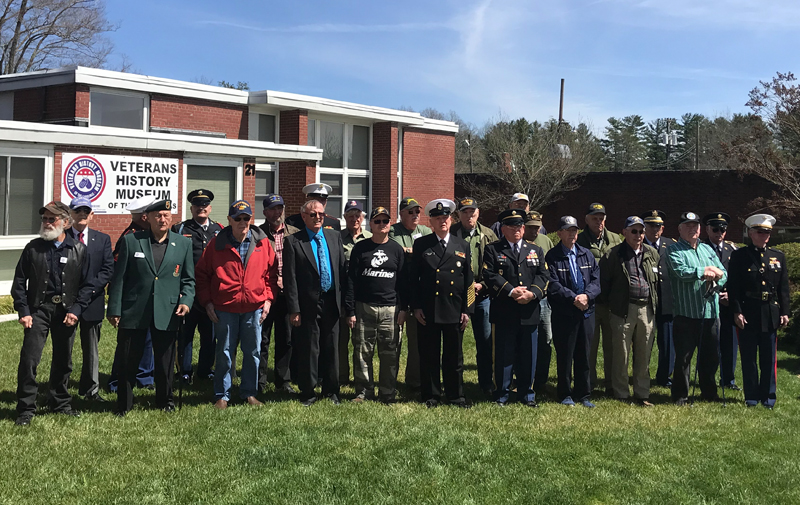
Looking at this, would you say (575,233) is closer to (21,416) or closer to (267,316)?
(267,316)

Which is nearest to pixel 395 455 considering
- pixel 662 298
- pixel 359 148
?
pixel 662 298

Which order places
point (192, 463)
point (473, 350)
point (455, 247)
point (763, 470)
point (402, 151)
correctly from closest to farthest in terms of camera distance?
point (192, 463) < point (763, 470) < point (455, 247) < point (473, 350) < point (402, 151)

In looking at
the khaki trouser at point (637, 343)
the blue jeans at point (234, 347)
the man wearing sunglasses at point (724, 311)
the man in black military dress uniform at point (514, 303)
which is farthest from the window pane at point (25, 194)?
the man wearing sunglasses at point (724, 311)

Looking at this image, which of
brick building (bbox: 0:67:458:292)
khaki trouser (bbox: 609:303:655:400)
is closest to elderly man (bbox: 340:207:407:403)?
khaki trouser (bbox: 609:303:655:400)

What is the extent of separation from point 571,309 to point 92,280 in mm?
4755

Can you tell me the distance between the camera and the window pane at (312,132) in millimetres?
23328

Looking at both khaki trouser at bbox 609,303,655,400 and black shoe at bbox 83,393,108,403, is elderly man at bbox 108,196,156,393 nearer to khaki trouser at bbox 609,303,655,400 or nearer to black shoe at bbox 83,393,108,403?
black shoe at bbox 83,393,108,403

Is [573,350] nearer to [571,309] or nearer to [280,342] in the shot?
[571,309]

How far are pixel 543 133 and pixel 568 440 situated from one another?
33055mm

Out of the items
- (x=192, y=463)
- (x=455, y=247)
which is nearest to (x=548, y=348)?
(x=455, y=247)

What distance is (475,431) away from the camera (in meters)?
6.51

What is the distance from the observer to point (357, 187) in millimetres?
25484

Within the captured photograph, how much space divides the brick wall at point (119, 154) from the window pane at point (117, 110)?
4.56m

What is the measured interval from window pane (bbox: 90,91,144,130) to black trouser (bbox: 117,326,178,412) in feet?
43.7
